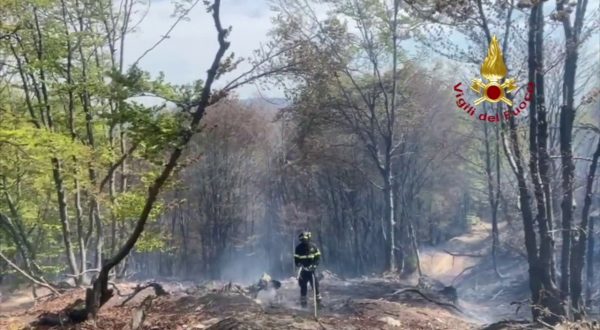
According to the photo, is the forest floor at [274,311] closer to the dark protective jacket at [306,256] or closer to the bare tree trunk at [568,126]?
the dark protective jacket at [306,256]

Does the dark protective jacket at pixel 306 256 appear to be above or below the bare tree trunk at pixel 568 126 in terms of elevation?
below

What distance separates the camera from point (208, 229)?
124ft

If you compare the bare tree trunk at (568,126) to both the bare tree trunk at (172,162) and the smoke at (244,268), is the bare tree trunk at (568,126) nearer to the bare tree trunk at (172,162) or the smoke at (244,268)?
the bare tree trunk at (172,162)

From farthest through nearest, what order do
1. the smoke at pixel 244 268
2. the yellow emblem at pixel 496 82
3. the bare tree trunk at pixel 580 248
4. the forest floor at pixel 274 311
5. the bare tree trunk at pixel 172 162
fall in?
the smoke at pixel 244 268, the bare tree trunk at pixel 580 248, the yellow emblem at pixel 496 82, the forest floor at pixel 274 311, the bare tree trunk at pixel 172 162

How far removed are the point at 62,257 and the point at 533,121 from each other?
102 ft

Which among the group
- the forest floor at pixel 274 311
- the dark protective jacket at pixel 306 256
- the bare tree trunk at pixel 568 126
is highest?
the bare tree trunk at pixel 568 126

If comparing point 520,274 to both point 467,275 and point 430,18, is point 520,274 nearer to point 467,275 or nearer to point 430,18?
point 467,275

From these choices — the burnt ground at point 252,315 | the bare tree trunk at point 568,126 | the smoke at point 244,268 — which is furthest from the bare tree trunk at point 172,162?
the smoke at point 244,268

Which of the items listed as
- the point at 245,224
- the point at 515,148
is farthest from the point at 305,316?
the point at 245,224

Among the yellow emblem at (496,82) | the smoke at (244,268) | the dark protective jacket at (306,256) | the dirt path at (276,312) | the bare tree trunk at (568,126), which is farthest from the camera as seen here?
the smoke at (244,268)

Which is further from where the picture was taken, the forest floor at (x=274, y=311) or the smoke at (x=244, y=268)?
the smoke at (x=244, y=268)

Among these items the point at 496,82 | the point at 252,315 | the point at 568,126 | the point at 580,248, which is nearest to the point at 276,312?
the point at 252,315

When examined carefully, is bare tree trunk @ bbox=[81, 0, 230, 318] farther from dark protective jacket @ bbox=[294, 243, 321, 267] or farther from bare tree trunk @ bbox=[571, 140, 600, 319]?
bare tree trunk @ bbox=[571, 140, 600, 319]

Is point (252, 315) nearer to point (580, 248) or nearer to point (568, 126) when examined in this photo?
point (568, 126)
